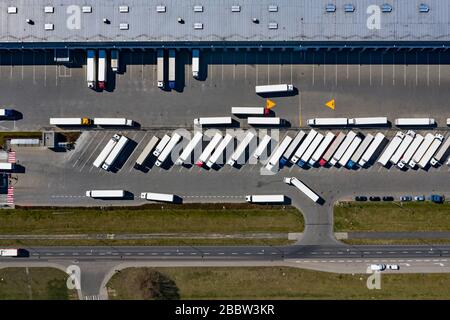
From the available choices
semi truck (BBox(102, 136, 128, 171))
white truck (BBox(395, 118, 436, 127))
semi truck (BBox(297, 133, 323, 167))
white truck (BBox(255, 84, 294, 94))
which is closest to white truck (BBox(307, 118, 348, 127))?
semi truck (BBox(297, 133, 323, 167))

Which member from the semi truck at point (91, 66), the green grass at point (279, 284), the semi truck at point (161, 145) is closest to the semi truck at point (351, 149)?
the green grass at point (279, 284)

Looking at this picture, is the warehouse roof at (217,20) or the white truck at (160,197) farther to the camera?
the white truck at (160,197)

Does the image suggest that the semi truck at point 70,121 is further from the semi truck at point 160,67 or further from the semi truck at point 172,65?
the semi truck at point 172,65

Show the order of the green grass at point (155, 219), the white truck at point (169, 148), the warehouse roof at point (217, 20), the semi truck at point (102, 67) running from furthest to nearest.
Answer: the green grass at point (155, 219)
the white truck at point (169, 148)
the semi truck at point (102, 67)
the warehouse roof at point (217, 20)

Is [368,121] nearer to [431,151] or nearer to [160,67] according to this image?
[431,151]

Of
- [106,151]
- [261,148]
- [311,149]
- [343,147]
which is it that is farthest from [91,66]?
[343,147]

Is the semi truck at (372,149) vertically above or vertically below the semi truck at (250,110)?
below

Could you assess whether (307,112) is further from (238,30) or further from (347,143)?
(238,30)
